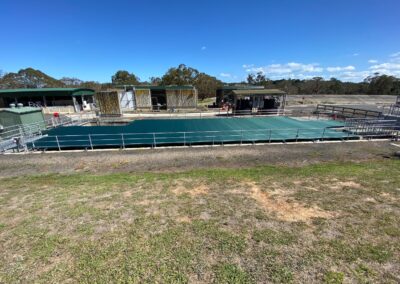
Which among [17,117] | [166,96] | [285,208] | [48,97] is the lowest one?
[285,208]

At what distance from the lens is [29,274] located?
4023 mm

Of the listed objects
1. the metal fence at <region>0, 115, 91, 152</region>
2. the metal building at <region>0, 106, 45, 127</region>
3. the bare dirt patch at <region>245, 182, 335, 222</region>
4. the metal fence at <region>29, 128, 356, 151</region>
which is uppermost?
the metal building at <region>0, 106, 45, 127</region>

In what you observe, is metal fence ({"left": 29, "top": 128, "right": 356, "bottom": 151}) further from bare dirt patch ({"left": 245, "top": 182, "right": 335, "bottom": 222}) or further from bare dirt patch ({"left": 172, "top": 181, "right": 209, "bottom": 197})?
bare dirt patch ({"left": 245, "top": 182, "right": 335, "bottom": 222})

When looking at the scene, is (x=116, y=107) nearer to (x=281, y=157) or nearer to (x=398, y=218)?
(x=281, y=157)

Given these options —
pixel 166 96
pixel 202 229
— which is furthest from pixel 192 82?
pixel 202 229

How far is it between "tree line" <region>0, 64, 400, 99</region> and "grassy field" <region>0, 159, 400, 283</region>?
4874cm

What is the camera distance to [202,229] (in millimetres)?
5375

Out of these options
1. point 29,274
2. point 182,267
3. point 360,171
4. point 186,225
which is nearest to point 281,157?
point 360,171

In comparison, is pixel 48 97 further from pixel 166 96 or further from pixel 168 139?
pixel 168 139

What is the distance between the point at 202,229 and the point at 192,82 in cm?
5234

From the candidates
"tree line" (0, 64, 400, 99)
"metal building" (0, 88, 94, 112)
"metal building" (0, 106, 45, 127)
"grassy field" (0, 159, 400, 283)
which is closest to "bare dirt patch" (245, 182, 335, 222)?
"grassy field" (0, 159, 400, 283)

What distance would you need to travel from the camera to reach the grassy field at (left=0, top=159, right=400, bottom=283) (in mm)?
4109

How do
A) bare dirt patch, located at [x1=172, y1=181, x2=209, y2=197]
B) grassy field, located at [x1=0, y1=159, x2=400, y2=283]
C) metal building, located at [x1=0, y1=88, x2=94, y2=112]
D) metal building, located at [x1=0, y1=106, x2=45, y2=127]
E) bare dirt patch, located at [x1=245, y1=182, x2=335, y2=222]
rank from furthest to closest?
metal building, located at [x1=0, y1=88, x2=94, y2=112], metal building, located at [x1=0, y1=106, x2=45, y2=127], bare dirt patch, located at [x1=172, y1=181, x2=209, y2=197], bare dirt patch, located at [x1=245, y1=182, x2=335, y2=222], grassy field, located at [x1=0, y1=159, x2=400, y2=283]

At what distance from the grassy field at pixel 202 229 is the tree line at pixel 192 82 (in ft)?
160
